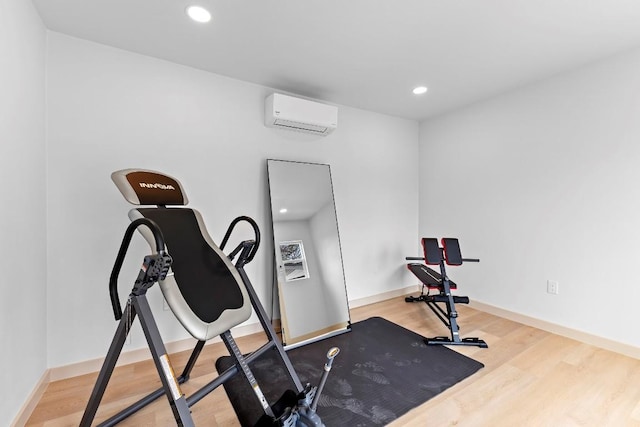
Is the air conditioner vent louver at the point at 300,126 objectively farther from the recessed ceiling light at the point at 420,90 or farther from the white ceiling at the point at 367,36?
the recessed ceiling light at the point at 420,90

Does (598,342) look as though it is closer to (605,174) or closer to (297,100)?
(605,174)

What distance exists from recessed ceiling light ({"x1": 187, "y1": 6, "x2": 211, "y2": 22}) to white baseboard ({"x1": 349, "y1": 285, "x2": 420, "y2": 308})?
10.0 feet

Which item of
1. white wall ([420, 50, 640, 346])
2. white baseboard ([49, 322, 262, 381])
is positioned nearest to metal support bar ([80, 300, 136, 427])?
white baseboard ([49, 322, 262, 381])

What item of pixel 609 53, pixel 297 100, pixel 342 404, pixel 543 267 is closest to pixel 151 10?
pixel 297 100

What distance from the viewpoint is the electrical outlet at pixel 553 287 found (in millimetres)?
2721

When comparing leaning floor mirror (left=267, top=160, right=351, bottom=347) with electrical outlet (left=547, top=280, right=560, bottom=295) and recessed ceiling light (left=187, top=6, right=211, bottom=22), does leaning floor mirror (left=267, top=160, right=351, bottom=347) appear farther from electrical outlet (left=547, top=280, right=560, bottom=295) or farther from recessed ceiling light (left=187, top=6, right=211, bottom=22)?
electrical outlet (left=547, top=280, right=560, bottom=295)

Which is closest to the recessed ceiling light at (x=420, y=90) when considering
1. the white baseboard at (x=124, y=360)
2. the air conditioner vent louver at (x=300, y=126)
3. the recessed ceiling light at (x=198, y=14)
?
the air conditioner vent louver at (x=300, y=126)

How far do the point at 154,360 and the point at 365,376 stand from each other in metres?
1.46

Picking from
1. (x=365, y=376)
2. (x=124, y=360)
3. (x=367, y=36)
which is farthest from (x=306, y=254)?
(x=367, y=36)

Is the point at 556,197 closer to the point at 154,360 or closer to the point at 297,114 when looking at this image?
the point at 297,114

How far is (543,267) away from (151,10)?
3.90m

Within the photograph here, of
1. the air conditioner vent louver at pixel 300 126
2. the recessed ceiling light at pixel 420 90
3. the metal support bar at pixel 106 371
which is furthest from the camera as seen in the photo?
the recessed ceiling light at pixel 420 90

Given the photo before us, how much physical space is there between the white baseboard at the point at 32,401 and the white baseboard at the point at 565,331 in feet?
12.9

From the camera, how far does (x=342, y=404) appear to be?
177 centimetres
